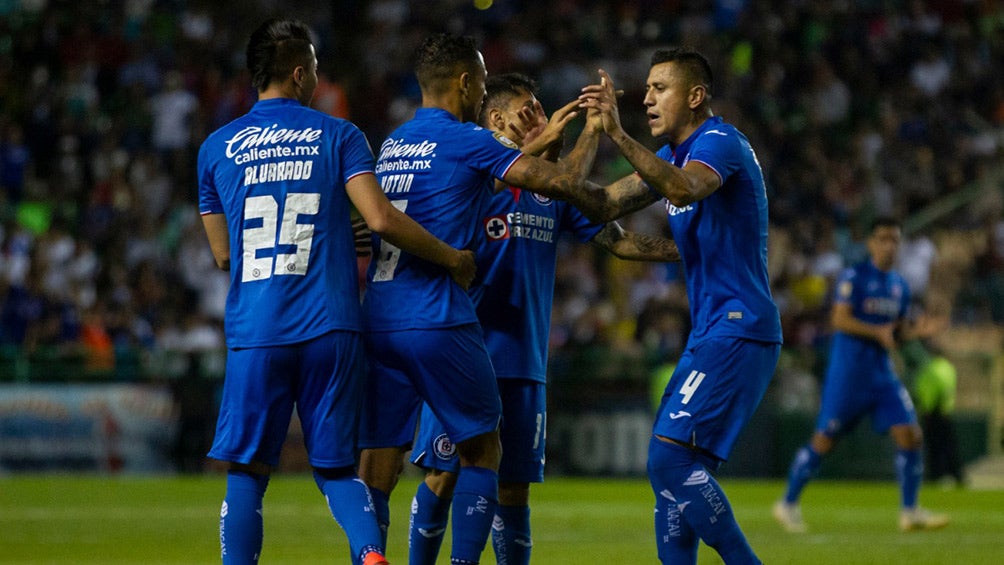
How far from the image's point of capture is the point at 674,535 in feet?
24.1

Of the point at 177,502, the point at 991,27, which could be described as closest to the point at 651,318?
the point at 177,502

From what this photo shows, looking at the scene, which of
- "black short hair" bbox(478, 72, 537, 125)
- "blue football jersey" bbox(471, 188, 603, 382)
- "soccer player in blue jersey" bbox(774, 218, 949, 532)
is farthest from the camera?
"soccer player in blue jersey" bbox(774, 218, 949, 532)

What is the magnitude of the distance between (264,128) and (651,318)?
14.4 meters

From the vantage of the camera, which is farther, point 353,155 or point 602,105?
point 602,105

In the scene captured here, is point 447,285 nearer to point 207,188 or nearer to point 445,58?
point 445,58

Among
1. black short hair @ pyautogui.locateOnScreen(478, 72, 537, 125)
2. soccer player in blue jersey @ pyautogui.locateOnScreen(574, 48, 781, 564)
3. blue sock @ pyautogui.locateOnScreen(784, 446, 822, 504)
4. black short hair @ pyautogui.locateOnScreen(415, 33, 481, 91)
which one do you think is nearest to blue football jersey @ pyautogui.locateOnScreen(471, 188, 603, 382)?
black short hair @ pyautogui.locateOnScreen(478, 72, 537, 125)

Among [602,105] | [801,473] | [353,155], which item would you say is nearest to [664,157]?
[602,105]

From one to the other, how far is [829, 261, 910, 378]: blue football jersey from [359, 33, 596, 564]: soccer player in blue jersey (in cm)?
733

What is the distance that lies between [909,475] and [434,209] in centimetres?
743

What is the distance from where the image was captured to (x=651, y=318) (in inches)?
832

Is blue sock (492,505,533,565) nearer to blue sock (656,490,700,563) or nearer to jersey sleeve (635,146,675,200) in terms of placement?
blue sock (656,490,700,563)

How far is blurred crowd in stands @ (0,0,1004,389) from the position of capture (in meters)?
21.6

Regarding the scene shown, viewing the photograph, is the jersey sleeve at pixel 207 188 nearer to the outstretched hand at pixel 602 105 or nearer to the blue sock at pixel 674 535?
the outstretched hand at pixel 602 105

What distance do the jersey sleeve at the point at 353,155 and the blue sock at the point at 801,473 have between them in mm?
7414
